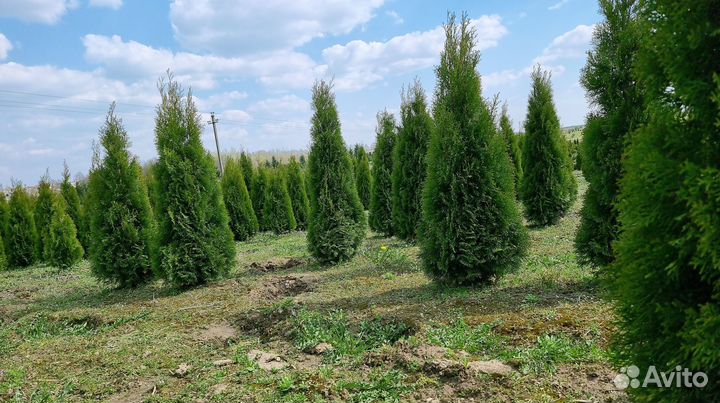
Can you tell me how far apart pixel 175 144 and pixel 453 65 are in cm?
554

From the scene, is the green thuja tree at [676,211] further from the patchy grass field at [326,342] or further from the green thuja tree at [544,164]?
the green thuja tree at [544,164]

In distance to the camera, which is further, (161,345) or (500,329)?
(161,345)

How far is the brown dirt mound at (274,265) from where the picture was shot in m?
10.6

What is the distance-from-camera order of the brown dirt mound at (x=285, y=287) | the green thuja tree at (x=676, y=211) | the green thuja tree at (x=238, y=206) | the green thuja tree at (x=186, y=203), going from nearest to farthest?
the green thuja tree at (x=676, y=211) < the brown dirt mound at (x=285, y=287) < the green thuja tree at (x=186, y=203) < the green thuja tree at (x=238, y=206)

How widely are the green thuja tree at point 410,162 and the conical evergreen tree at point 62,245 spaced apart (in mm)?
10035

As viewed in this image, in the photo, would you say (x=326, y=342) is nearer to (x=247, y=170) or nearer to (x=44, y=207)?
(x=44, y=207)

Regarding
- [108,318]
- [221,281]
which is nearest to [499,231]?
[221,281]

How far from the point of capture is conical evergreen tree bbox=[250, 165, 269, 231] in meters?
20.0

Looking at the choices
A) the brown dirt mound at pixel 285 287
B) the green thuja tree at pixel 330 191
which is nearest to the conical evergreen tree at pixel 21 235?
the green thuja tree at pixel 330 191

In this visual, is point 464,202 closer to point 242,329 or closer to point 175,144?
point 242,329

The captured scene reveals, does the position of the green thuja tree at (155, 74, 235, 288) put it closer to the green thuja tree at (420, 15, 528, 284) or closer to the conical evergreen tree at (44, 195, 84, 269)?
the green thuja tree at (420, 15, 528, 284)

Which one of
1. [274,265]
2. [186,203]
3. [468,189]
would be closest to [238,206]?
Answer: [274,265]

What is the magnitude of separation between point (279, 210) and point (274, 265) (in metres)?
8.27

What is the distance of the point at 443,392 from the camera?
3.58m
